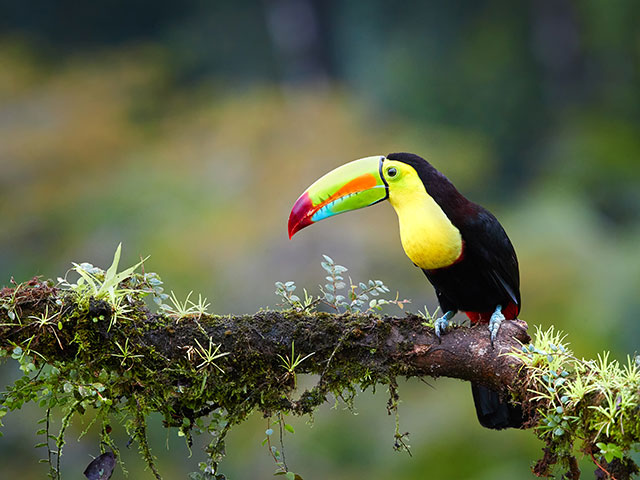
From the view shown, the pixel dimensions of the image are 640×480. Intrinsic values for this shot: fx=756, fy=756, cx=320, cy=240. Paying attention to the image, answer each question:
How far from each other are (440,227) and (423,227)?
0.05 m

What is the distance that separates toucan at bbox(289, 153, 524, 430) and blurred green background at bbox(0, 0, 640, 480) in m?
2.73

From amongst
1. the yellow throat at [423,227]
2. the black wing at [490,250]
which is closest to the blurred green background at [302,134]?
the black wing at [490,250]

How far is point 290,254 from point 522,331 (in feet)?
11.3

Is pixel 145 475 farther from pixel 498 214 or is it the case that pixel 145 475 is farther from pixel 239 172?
pixel 498 214

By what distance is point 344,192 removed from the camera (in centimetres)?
239

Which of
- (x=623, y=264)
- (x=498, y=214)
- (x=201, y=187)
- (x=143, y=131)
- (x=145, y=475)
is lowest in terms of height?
(x=145, y=475)

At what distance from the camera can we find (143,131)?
253 inches

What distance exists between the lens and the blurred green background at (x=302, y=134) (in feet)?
17.8

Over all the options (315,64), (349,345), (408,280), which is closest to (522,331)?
(349,345)

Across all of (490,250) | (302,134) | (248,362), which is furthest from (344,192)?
(302,134)

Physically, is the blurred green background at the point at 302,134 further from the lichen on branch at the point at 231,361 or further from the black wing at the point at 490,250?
the lichen on branch at the point at 231,361

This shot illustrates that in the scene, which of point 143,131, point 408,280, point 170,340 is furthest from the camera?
point 143,131

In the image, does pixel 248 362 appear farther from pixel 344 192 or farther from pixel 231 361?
pixel 344 192

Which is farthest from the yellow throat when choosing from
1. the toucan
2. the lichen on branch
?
the lichen on branch
